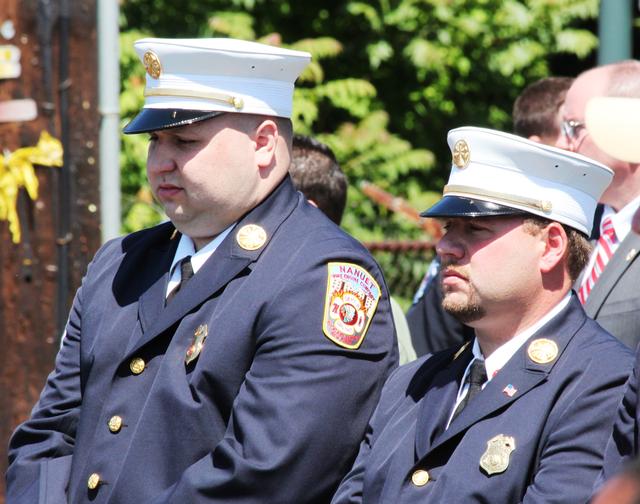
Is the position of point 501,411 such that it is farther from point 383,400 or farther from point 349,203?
point 349,203

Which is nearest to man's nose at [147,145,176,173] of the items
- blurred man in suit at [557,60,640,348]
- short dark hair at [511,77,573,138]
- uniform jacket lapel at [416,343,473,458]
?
uniform jacket lapel at [416,343,473,458]

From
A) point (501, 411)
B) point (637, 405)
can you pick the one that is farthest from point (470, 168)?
point (637, 405)

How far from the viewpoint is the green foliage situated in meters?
9.19

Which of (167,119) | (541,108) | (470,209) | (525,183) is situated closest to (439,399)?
(470,209)

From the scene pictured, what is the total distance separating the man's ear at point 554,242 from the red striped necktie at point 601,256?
0.82 meters

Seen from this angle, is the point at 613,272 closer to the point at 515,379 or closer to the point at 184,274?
the point at 515,379

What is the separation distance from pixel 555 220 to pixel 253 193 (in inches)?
31.8

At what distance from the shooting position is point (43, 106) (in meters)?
4.63

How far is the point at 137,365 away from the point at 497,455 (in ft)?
3.28

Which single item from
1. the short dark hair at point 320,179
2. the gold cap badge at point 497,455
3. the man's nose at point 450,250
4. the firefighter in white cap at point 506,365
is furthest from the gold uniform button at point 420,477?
the short dark hair at point 320,179

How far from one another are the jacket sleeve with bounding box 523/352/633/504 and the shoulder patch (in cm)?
57

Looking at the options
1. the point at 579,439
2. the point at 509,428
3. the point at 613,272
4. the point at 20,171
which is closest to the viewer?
the point at 579,439

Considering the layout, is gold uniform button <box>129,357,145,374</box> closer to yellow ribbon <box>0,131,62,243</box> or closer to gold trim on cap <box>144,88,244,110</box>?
gold trim on cap <box>144,88,244,110</box>

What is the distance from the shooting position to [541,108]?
5105mm
